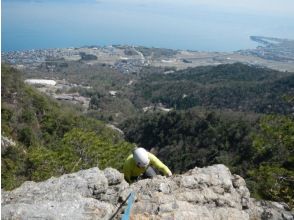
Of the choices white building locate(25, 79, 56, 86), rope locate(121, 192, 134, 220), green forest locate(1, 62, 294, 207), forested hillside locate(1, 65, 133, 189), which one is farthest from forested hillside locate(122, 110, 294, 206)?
white building locate(25, 79, 56, 86)

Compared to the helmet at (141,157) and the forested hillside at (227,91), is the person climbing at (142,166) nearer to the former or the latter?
the helmet at (141,157)

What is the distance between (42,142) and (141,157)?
39.8 meters

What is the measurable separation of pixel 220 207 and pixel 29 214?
317cm

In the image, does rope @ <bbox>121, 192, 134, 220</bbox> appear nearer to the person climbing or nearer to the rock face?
the rock face

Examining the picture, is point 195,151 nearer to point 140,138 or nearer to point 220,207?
point 140,138

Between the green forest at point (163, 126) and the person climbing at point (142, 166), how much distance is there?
3.22 metres

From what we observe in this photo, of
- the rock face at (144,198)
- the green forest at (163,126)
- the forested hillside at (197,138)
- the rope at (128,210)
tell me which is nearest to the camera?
the rope at (128,210)

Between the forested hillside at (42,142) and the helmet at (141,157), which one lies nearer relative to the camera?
the helmet at (141,157)

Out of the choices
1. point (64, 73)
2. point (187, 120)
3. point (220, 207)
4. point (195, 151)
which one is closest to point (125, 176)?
point (220, 207)

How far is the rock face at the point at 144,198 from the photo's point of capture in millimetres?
6492

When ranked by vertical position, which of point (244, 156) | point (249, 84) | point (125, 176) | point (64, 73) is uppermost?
Result: point (125, 176)

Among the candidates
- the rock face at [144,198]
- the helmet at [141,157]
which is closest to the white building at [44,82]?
the helmet at [141,157]

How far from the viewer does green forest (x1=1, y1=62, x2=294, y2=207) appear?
13024 mm

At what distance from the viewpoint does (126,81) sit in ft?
579
